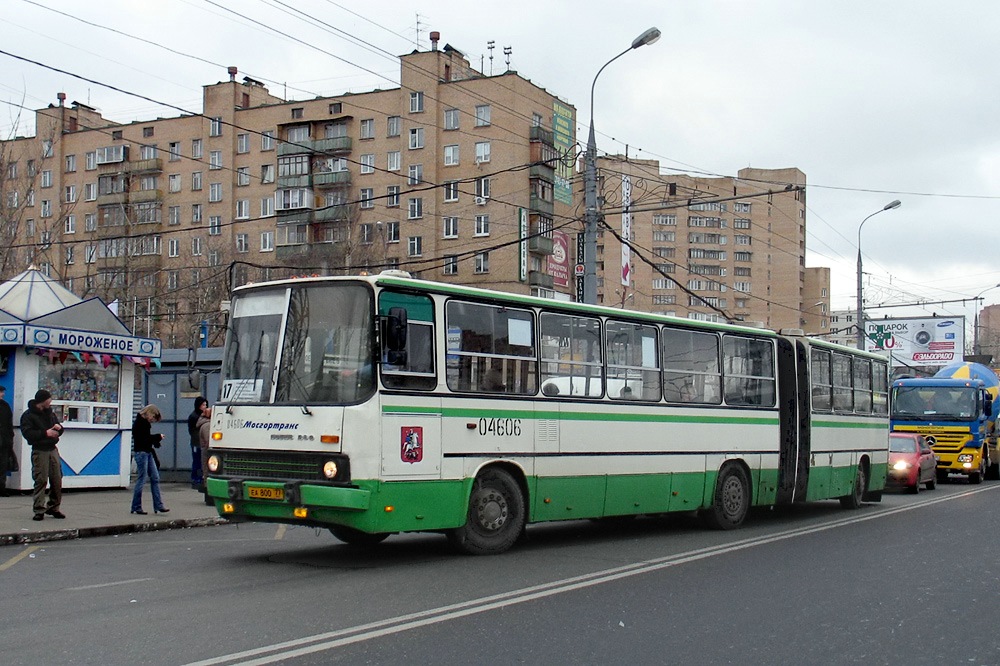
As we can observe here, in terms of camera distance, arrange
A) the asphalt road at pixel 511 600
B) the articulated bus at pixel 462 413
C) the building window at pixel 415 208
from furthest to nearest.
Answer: the building window at pixel 415 208, the articulated bus at pixel 462 413, the asphalt road at pixel 511 600

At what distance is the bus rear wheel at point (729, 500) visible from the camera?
50.5 ft

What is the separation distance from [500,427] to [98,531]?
20.2 feet

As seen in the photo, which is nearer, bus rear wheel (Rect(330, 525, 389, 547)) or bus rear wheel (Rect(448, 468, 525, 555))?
bus rear wheel (Rect(448, 468, 525, 555))

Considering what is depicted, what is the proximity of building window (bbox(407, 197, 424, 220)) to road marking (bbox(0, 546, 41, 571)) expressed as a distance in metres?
53.3

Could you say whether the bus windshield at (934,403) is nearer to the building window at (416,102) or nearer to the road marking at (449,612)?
the road marking at (449,612)

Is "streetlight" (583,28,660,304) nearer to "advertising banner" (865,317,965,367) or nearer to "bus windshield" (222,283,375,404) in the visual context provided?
"bus windshield" (222,283,375,404)

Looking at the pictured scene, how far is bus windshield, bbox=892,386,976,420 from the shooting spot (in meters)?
31.1

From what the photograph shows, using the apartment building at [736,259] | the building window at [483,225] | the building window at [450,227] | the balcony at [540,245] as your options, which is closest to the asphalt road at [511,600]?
the balcony at [540,245]

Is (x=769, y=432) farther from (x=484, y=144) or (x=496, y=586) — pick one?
(x=484, y=144)

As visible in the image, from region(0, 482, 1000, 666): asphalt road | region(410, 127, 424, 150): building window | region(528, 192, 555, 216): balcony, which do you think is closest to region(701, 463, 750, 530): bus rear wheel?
region(0, 482, 1000, 666): asphalt road

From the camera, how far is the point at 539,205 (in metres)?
62.7

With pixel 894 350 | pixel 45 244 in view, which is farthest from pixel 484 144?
pixel 45 244

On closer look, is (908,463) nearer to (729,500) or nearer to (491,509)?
(729,500)

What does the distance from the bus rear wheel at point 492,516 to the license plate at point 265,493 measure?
1884mm
